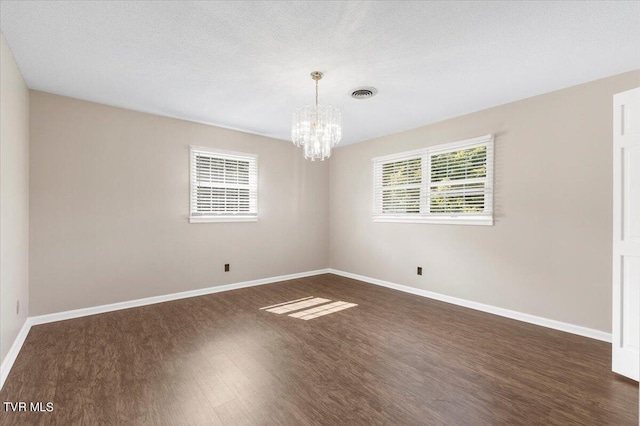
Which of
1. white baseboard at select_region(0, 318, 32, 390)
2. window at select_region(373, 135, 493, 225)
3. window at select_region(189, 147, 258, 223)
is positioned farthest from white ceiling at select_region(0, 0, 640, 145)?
white baseboard at select_region(0, 318, 32, 390)

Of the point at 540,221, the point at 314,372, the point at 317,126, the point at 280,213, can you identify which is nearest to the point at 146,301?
the point at 280,213

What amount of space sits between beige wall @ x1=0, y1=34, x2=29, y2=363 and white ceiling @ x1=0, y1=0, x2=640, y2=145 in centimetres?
28

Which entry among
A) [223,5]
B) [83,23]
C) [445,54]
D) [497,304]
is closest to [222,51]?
[223,5]

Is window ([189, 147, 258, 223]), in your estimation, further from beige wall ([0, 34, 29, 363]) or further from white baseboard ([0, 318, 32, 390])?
white baseboard ([0, 318, 32, 390])

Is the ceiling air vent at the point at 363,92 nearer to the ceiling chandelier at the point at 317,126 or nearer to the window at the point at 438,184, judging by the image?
the ceiling chandelier at the point at 317,126

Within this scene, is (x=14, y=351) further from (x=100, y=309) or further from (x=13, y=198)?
(x=13, y=198)

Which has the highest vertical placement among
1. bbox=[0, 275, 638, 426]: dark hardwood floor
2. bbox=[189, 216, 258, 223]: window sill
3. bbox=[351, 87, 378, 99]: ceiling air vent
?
bbox=[351, 87, 378, 99]: ceiling air vent

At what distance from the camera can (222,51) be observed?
7.99 ft

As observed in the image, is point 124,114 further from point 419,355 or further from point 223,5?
point 419,355

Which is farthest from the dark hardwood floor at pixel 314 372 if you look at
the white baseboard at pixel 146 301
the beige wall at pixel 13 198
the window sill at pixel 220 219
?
the window sill at pixel 220 219

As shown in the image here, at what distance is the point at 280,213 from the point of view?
5.30 metres

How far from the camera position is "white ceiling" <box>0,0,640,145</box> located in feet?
6.46

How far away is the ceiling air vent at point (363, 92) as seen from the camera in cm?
318

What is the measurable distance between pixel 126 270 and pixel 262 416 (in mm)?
2959
